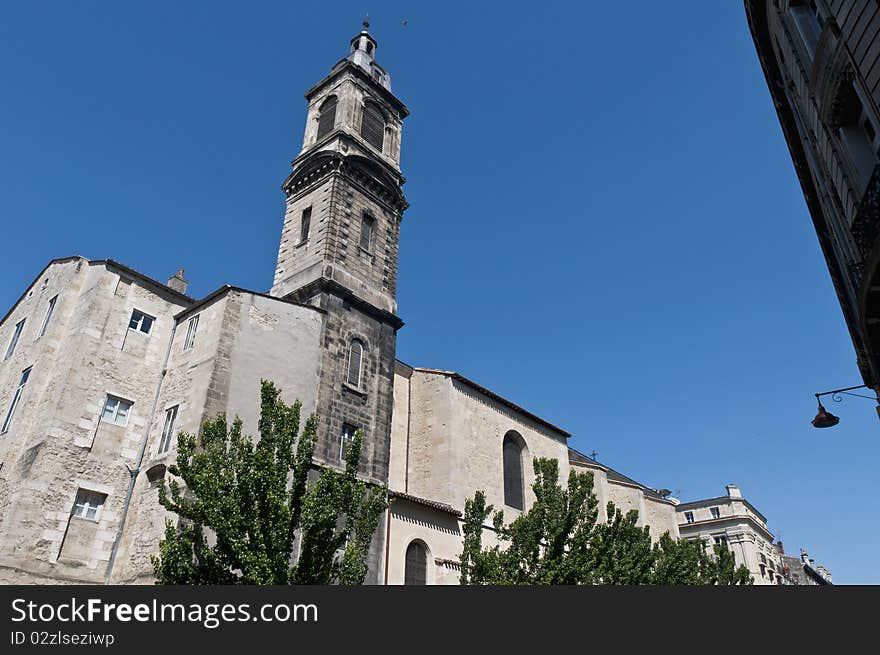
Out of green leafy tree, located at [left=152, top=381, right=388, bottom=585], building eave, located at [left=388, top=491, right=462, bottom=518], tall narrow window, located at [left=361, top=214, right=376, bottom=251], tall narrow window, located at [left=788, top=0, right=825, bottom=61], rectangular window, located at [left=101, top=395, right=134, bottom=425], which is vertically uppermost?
tall narrow window, located at [left=361, top=214, right=376, bottom=251]

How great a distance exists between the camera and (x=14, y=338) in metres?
21.8

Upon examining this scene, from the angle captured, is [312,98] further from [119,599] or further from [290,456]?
[119,599]

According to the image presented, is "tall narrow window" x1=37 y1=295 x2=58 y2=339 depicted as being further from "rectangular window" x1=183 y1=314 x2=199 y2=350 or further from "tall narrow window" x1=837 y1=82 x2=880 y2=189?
"tall narrow window" x1=837 y1=82 x2=880 y2=189

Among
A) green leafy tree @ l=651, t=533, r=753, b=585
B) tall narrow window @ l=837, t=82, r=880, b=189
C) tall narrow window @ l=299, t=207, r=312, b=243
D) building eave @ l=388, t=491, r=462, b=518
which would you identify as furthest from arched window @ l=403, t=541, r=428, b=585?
tall narrow window @ l=837, t=82, r=880, b=189

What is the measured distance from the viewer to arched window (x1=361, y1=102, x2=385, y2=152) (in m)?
26.9

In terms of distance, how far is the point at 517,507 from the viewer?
26297mm

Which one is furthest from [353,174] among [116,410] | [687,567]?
[687,567]

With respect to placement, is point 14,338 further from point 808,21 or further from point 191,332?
point 808,21

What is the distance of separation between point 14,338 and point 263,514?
15.8 m

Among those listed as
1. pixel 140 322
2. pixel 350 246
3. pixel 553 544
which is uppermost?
→ pixel 350 246

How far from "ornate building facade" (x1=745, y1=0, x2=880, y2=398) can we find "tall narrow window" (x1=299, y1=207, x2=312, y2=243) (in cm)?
1600

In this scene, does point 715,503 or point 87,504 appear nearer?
point 87,504

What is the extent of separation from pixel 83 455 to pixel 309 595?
39.8 ft

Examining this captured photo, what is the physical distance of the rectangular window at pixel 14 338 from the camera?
21375mm
